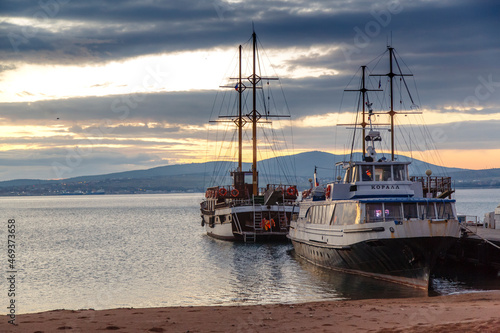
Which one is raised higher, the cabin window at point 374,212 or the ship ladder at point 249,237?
the cabin window at point 374,212

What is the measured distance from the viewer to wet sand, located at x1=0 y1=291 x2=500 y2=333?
17016 mm

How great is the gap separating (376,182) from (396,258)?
5834mm

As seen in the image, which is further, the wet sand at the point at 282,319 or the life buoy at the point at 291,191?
the life buoy at the point at 291,191

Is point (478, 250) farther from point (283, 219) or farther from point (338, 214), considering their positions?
point (283, 219)

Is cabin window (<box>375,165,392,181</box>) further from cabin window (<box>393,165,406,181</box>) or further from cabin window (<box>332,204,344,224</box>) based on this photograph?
cabin window (<box>332,204,344,224</box>)

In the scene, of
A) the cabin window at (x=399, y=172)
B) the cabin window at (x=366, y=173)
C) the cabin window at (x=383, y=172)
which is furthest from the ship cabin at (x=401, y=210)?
the cabin window at (x=399, y=172)

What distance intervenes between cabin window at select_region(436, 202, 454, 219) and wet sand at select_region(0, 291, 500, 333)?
972cm

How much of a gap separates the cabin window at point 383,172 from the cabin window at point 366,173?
0.37 metres

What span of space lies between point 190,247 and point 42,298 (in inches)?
1166

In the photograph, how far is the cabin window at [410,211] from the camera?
101 feet

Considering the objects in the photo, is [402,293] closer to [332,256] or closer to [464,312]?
[332,256]

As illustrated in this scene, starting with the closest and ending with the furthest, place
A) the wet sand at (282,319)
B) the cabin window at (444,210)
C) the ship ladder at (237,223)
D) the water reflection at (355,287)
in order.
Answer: the wet sand at (282,319), the water reflection at (355,287), the cabin window at (444,210), the ship ladder at (237,223)

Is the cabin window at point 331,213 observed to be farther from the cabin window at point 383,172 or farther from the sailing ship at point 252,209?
the sailing ship at point 252,209

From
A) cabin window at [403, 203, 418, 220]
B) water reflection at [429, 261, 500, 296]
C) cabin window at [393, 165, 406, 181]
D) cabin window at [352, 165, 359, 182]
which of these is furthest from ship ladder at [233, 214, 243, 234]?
cabin window at [403, 203, 418, 220]
